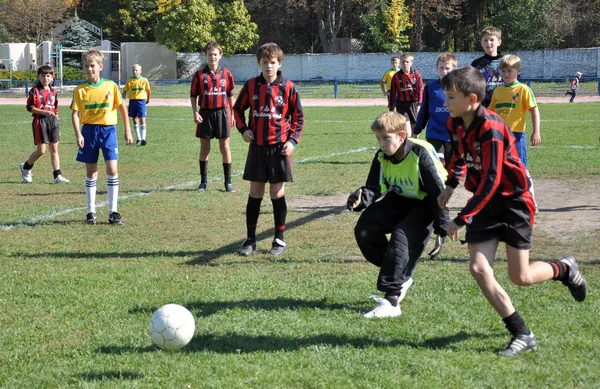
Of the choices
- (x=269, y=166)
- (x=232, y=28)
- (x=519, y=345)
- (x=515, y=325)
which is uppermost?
(x=232, y=28)

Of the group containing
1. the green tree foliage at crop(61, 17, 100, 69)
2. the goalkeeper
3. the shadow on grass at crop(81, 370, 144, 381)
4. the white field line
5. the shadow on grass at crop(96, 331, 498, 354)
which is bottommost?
the shadow on grass at crop(81, 370, 144, 381)

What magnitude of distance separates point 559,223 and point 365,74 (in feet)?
132

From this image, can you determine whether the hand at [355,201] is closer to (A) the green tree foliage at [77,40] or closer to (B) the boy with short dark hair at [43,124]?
(B) the boy with short dark hair at [43,124]

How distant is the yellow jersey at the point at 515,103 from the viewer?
8539 millimetres

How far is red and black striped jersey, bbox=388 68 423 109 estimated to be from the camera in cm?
1449

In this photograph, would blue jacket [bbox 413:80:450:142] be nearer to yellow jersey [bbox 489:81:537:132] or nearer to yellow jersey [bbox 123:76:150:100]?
yellow jersey [bbox 489:81:537:132]

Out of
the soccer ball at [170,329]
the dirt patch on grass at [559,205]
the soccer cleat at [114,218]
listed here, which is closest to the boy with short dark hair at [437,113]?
the dirt patch on grass at [559,205]

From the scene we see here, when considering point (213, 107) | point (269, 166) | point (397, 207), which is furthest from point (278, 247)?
point (213, 107)

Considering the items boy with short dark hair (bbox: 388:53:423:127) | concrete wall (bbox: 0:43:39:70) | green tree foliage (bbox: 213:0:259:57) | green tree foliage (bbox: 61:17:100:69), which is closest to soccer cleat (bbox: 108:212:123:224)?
boy with short dark hair (bbox: 388:53:423:127)

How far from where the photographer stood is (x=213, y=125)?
11125mm

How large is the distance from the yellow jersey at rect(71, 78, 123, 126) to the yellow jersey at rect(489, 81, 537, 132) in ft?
14.9

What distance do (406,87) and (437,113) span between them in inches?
238

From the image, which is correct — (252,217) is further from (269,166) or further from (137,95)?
(137,95)

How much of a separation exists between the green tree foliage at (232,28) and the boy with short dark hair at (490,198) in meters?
48.4
